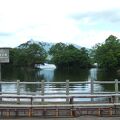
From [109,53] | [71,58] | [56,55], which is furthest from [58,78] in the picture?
[56,55]

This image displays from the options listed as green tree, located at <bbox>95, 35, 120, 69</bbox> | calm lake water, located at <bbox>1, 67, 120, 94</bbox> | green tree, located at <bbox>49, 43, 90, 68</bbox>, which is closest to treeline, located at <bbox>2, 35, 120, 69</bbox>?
green tree, located at <bbox>49, 43, 90, 68</bbox>

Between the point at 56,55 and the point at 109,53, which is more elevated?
the point at 56,55

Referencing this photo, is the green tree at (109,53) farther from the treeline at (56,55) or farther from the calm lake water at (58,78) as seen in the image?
the calm lake water at (58,78)

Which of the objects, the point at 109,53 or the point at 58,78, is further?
the point at 109,53

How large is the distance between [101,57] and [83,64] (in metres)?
33.9

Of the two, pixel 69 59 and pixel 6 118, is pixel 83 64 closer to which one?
pixel 69 59

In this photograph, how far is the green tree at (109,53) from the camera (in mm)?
131637

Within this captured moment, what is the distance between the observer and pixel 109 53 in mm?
132750

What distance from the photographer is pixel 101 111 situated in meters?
16.2

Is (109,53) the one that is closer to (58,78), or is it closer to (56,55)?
(56,55)

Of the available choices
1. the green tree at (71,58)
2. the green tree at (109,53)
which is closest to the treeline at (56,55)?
the green tree at (71,58)

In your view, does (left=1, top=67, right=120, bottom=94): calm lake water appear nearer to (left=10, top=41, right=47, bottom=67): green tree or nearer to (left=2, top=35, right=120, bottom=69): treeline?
(left=2, top=35, right=120, bottom=69): treeline

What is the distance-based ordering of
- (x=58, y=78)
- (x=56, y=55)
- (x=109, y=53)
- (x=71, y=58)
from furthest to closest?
(x=56, y=55), (x=71, y=58), (x=109, y=53), (x=58, y=78)

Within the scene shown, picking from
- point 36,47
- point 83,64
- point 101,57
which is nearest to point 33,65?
point 36,47
